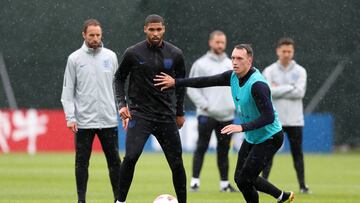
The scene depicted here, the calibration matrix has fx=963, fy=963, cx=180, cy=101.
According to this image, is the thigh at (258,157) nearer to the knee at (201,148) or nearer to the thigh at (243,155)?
the thigh at (243,155)

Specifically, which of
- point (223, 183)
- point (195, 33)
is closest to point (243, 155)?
point (223, 183)

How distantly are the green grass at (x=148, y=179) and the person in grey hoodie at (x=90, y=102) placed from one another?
121cm

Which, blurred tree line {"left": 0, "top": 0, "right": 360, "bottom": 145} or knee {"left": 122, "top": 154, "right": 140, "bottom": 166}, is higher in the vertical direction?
blurred tree line {"left": 0, "top": 0, "right": 360, "bottom": 145}

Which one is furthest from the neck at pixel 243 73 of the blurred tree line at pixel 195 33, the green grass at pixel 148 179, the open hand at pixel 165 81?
the blurred tree line at pixel 195 33

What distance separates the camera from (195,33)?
23.8 metres

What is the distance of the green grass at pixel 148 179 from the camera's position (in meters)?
13.6

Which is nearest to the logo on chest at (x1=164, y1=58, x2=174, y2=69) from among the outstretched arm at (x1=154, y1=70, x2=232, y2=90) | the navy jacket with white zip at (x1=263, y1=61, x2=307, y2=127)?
the outstretched arm at (x1=154, y1=70, x2=232, y2=90)

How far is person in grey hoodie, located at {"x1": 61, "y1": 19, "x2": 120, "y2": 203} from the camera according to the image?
38.4ft

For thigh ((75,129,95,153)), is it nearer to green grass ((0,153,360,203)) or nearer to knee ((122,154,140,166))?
knee ((122,154,140,166))

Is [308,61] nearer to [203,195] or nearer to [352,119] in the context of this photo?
[352,119]

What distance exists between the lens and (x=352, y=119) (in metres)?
26.9

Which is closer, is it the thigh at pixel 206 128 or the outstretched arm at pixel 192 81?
the outstretched arm at pixel 192 81

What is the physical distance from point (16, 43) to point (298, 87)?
12142mm

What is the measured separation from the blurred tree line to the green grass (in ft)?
6.84
